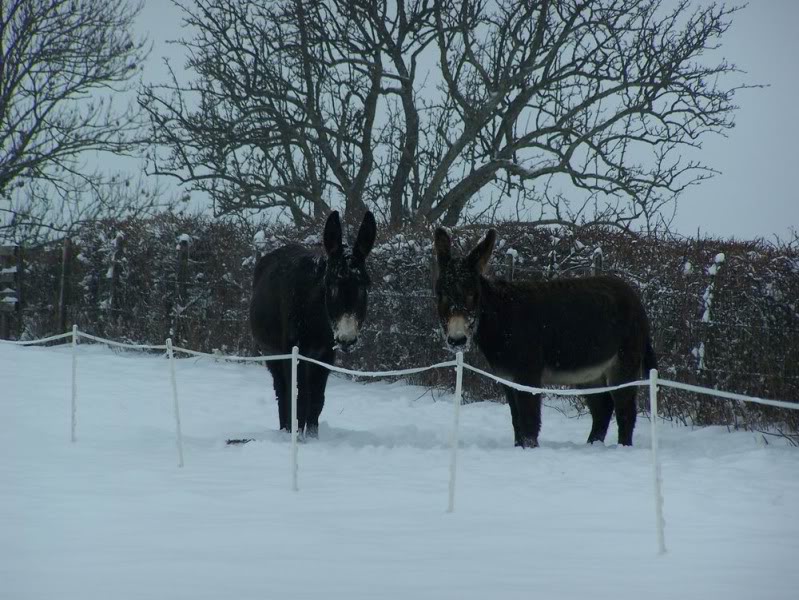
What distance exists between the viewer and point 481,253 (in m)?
8.77

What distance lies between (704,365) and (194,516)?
6090 millimetres

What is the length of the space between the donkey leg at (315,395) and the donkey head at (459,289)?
1337mm

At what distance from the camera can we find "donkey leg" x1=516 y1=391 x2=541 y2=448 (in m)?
8.45

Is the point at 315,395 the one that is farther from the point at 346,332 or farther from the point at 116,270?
the point at 116,270

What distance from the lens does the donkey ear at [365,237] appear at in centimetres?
920

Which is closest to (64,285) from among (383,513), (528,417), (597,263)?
(597,263)

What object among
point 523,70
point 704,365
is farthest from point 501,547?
point 523,70

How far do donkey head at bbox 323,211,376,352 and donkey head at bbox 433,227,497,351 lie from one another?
2.52 ft

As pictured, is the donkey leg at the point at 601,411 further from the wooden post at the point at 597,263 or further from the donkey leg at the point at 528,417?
the wooden post at the point at 597,263

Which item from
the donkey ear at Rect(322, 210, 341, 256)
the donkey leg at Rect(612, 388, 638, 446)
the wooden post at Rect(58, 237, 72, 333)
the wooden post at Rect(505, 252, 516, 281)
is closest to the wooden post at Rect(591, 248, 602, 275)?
the wooden post at Rect(505, 252, 516, 281)

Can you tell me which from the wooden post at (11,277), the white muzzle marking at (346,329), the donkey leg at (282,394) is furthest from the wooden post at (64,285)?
the white muzzle marking at (346,329)

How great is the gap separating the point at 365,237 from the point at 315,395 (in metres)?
1.60

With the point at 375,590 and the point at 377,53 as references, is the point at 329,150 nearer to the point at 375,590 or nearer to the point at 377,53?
the point at 377,53

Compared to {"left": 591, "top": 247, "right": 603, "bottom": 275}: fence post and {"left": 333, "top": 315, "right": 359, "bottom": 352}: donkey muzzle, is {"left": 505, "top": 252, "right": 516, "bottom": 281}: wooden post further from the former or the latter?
{"left": 333, "top": 315, "right": 359, "bottom": 352}: donkey muzzle
